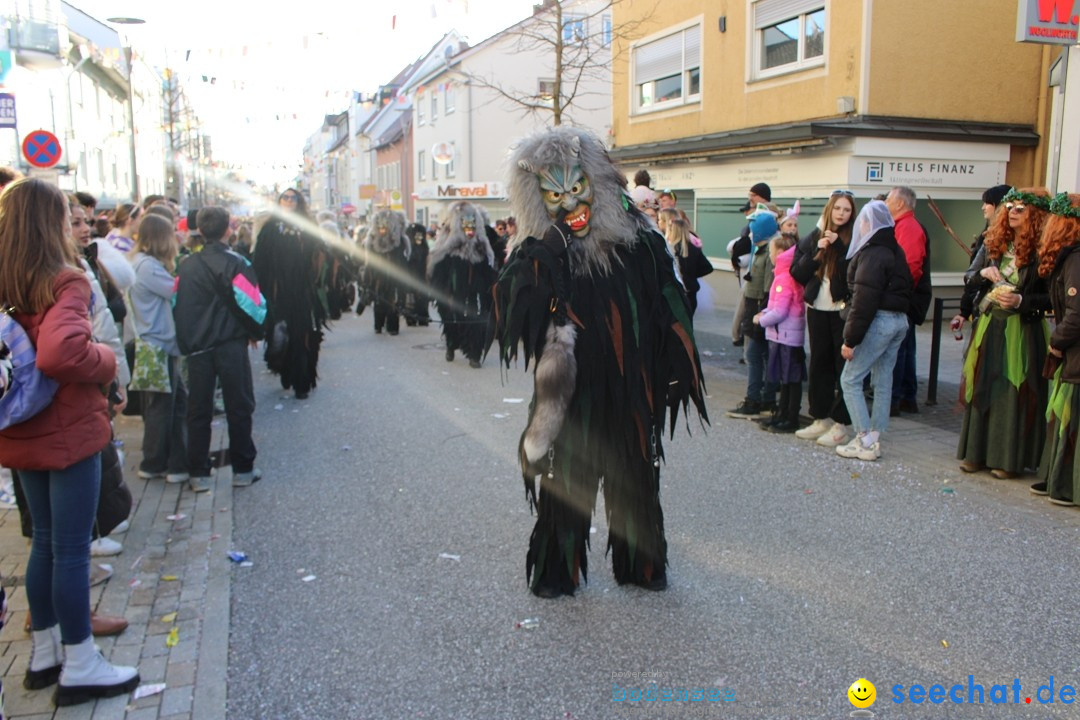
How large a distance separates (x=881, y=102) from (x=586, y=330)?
11.7m

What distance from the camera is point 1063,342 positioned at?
514 cm

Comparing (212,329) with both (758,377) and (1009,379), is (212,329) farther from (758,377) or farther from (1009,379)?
(1009,379)

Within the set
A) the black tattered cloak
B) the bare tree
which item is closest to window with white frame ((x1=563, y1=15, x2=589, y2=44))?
the bare tree

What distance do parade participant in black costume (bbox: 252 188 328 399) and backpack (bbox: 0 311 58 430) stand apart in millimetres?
5700

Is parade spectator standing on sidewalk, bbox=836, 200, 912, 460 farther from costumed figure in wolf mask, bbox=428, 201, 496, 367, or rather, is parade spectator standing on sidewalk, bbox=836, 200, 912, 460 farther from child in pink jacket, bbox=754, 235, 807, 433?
costumed figure in wolf mask, bbox=428, 201, 496, 367

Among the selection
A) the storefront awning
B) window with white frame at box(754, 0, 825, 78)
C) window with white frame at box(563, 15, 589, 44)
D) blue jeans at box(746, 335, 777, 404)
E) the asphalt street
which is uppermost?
window with white frame at box(563, 15, 589, 44)

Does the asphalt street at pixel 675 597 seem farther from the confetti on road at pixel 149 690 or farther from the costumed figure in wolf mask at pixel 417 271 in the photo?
the costumed figure in wolf mask at pixel 417 271

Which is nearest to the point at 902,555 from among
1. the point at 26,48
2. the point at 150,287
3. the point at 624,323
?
the point at 624,323

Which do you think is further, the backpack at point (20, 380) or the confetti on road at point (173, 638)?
the confetti on road at point (173, 638)

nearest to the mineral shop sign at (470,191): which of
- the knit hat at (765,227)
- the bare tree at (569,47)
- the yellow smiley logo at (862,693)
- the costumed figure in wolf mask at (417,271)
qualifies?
the bare tree at (569,47)

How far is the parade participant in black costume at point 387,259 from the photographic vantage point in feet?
45.5

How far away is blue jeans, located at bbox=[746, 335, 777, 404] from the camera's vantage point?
25.9 feet

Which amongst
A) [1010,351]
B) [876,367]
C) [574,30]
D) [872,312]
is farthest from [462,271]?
[574,30]

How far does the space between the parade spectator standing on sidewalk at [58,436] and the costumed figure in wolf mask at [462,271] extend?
26.5 ft
